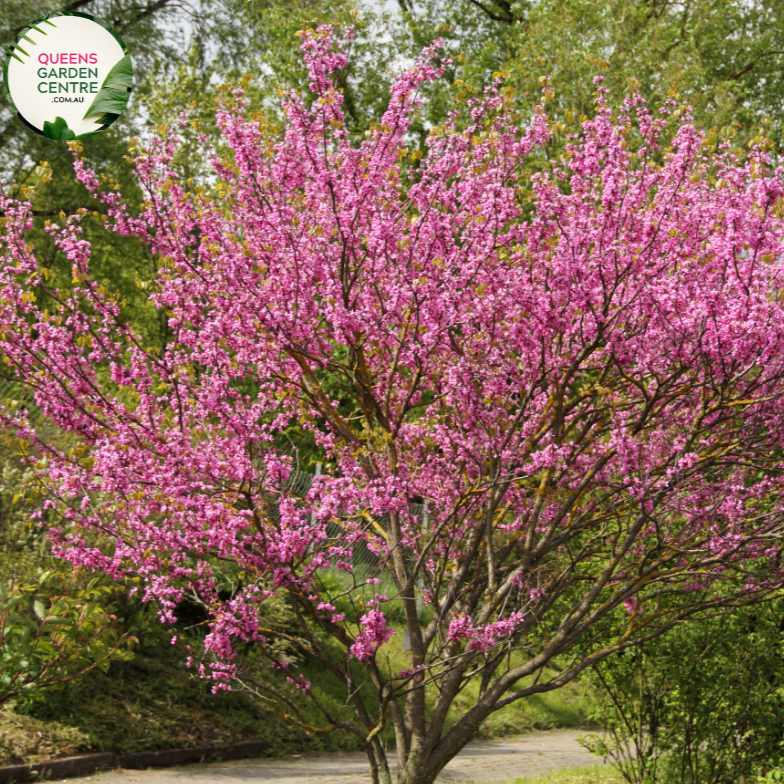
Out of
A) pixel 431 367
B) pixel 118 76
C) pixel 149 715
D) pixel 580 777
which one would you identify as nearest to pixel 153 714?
pixel 149 715

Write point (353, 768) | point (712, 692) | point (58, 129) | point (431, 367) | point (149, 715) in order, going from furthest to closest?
point (58, 129) < point (353, 768) < point (149, 715) < point (712, 692) < point (431, 367)

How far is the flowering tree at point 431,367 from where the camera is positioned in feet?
17.0

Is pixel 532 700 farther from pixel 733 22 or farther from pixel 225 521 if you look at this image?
pixel 733 22

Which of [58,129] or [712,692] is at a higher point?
[58,129]

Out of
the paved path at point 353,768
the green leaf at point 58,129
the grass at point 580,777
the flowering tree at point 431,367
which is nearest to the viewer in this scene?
the flowering tree at point 431,367

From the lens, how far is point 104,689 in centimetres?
902

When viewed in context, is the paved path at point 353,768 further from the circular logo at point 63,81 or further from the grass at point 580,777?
the circular logo at point 63,81

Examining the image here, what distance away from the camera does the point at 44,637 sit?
722cm

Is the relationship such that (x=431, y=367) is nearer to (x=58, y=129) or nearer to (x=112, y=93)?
(x=112, y=93)

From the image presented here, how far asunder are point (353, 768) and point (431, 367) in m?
6.06

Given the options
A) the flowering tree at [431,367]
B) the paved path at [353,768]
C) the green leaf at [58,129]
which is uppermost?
the green leaf at [58,129]

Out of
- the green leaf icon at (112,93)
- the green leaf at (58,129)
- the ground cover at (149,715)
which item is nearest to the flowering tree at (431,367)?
the ground cover at (149,715)

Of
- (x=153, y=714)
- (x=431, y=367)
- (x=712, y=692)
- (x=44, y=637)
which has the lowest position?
(x=153, y=714)

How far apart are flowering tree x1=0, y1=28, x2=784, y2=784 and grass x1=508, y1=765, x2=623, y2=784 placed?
381 centimetres
